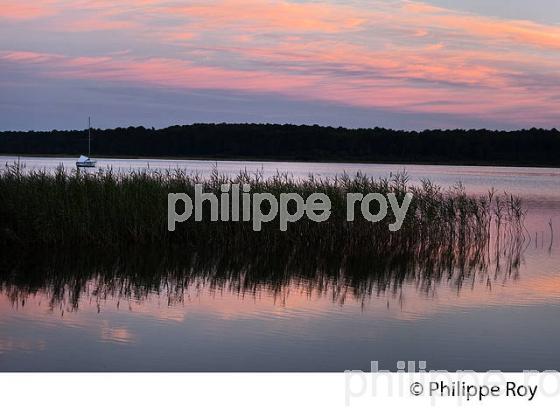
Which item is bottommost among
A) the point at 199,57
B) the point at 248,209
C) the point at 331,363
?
the point at 331,363

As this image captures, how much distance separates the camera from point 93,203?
48.9 ft

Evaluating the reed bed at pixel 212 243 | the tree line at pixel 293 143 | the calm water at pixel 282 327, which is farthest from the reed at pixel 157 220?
the tree line at pixel 293 143

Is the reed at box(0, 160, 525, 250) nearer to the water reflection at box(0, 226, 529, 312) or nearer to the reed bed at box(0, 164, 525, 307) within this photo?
the reed bed at box(0, 164, 525, 307)

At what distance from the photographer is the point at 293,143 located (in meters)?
73.8

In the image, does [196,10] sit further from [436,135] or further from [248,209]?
[436,135]

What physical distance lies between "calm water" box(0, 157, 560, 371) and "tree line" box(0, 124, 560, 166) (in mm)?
56810

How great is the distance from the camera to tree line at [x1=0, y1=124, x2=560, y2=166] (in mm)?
70562

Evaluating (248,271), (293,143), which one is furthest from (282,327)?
(293,143)

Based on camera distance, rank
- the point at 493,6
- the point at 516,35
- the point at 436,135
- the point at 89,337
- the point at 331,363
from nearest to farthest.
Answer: the point at 331,363 → the point at 89,337 → the point at 493,6 → the point at 516,35 → the point at 436,135

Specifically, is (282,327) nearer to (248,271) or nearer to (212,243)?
(248,271)

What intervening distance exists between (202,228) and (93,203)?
2.11 meters

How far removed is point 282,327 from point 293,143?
64.7 meters

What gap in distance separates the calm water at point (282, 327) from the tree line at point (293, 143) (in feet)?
186

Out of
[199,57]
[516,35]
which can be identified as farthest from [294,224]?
[516,35]
